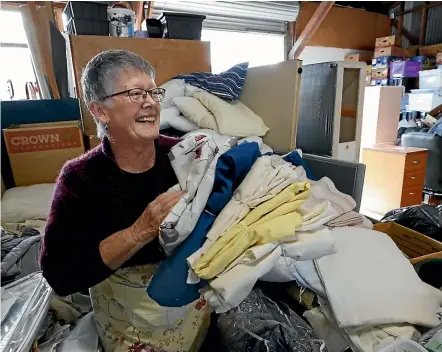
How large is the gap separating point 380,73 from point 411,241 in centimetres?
428

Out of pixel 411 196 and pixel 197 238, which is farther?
pixel 411 196

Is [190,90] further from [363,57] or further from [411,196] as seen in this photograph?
[363,57]

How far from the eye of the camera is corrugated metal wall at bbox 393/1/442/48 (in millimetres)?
5148

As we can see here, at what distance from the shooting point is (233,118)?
63.8 inches

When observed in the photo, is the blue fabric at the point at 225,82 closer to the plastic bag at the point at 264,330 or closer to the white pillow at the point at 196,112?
the white pillow at the point at 196,112

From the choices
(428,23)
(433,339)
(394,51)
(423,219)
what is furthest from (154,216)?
(428,23)

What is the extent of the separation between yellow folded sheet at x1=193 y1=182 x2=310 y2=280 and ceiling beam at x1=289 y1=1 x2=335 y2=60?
12.0ft

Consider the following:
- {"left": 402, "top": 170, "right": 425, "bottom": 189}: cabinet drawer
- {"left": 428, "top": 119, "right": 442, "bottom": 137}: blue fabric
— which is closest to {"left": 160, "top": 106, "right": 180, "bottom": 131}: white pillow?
{"left": 402, "top": 170, "right": 425, "bottom": 189}: cabinet drawer

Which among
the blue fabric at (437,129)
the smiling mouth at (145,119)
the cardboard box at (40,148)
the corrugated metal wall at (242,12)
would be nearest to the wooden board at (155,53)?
the cardboard box at (40,148)

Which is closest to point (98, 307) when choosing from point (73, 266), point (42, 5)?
point (73, 266)

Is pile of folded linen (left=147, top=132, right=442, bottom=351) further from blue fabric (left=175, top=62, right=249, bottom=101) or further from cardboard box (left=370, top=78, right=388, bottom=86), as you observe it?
cardboard box (left=370, top=78, right=388, bottom=86)

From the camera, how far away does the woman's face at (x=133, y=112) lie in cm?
81

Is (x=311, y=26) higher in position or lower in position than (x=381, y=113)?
higher

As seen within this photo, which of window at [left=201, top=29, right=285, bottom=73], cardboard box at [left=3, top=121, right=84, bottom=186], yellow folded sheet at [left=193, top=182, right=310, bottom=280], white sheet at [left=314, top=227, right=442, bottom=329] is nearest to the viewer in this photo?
yellow folded sheet at [left=193, top=182, right=310, bottom=280]
